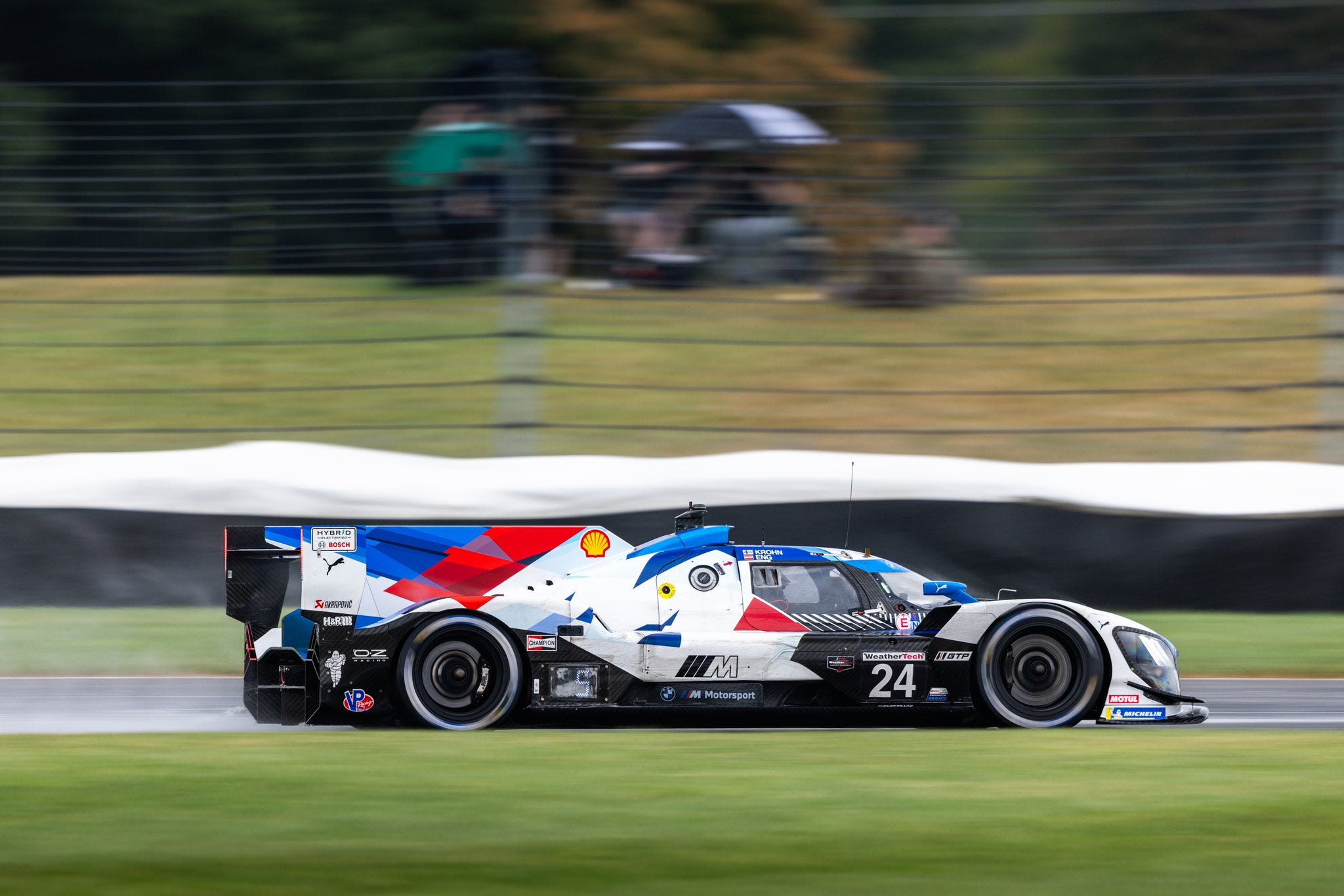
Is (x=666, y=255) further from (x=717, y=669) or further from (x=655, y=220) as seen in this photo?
(x=717, y=669)

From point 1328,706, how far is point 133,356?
824 cm

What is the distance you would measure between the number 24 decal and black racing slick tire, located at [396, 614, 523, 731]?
1.55 m

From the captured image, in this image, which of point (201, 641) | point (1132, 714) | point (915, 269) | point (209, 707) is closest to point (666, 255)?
point (915, 269)

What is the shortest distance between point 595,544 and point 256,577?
5.07 feet

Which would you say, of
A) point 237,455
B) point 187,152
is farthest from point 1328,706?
point 187,152

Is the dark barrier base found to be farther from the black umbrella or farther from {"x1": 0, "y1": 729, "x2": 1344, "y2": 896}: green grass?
{"x1": 0, "y1": 729, "x2": 1344, "y2": 896}: green grass

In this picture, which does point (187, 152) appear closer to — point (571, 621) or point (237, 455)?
point (237, 455)

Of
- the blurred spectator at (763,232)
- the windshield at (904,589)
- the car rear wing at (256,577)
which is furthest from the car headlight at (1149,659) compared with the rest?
the blurred spectator at (763,232)

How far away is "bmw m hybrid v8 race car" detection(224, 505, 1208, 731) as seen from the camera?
7363mm

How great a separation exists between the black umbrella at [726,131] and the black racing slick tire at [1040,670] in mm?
5311

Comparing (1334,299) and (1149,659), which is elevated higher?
(1334,299)

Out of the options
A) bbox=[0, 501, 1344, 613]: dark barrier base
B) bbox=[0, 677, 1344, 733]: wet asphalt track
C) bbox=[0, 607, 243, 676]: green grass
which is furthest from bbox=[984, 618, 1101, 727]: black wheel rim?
bbox=[0, 607, 243, 676]: green grass

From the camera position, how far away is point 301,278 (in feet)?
38.9

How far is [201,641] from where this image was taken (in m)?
9.77
